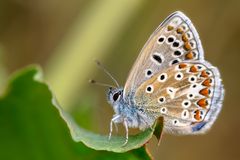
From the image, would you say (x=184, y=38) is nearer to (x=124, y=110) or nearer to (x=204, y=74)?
(x=204, y=74)

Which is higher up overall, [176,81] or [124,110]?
[176,81]

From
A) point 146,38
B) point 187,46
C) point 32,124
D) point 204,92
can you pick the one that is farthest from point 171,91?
point 146,38

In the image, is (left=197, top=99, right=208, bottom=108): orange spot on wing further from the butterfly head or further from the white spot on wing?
the butterfly head

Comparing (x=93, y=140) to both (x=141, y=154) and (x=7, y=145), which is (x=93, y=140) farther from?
(x=7, y=145)

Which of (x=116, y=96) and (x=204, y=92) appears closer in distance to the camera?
(x=204, y=92)

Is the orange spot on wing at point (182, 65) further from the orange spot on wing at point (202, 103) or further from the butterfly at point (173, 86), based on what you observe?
the orange spot on wing at point (202, 103)

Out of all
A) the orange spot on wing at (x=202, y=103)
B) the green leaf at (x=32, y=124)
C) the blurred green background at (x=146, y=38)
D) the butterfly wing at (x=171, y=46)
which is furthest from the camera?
the blurred green background at (x=146, y=38)

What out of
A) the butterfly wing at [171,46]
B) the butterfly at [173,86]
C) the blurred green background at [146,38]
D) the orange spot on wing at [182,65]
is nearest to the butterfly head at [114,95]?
the butterfly at [173,86]

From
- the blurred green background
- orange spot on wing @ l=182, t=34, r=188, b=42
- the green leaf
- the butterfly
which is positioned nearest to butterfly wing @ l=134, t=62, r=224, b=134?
the butterfly
